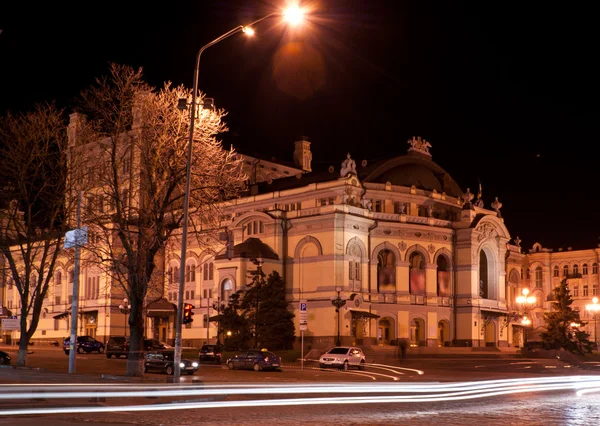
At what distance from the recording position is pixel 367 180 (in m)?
81.2

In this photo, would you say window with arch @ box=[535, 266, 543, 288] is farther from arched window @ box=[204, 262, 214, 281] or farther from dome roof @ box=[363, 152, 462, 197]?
arched window @ box=[204, 262, 214, 281]

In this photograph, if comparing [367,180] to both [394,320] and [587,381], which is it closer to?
[394,320]

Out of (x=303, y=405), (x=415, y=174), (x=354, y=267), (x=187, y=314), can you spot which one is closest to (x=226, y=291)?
(x=354, y=267)

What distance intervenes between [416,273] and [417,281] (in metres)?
0.86

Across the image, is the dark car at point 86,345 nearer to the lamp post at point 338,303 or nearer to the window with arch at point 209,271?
the window with arch at point 209,271

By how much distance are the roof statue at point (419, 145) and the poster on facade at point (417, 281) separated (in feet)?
50.9

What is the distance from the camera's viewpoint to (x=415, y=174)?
85.9 metres

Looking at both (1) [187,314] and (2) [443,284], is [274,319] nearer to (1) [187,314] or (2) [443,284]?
(2) [443,284]

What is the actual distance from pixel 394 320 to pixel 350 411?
189 feet

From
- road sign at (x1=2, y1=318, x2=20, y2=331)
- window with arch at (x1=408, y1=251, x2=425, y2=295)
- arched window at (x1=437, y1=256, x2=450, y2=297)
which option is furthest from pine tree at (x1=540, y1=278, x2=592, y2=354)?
road sign at (x1=2, y1=318, x2=20, y2=331)

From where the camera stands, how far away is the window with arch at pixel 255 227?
78688 millimetres

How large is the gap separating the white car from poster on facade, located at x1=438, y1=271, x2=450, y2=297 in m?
28.8

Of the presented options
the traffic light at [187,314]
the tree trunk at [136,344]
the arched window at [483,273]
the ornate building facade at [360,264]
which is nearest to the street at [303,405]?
the tree trunk at [136,344]

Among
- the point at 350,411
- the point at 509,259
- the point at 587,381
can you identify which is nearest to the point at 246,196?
the point at 509,259
